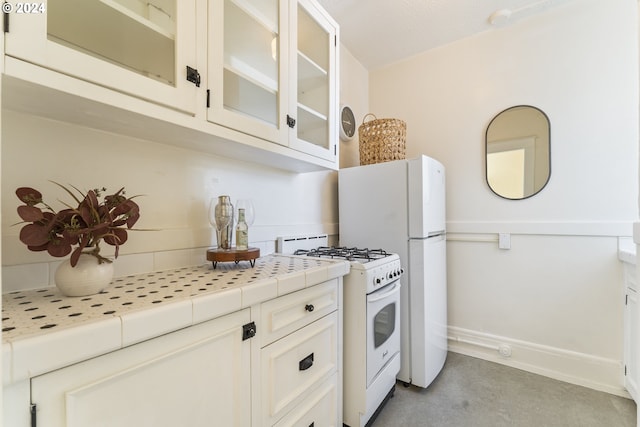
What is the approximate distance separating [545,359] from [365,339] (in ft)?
5.21

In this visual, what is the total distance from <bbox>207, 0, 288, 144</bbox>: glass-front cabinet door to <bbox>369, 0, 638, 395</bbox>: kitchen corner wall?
66.5 inches

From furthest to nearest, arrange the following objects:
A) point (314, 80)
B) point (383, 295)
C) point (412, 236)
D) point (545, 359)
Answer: point (545, 359)
point (412, 236)
point (314, 80)
point (383, 295)

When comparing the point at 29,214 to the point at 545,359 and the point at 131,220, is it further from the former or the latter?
the point at 545,359

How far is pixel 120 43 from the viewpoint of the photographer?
2.96 ft

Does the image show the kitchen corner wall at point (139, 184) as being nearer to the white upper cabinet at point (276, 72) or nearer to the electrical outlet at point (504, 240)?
Answer: the white upper cabinet at point (276, 72)

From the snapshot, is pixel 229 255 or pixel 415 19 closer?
pixel 229 255

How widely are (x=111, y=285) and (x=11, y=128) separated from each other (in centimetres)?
58

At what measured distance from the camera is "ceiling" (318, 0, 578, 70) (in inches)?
77.9

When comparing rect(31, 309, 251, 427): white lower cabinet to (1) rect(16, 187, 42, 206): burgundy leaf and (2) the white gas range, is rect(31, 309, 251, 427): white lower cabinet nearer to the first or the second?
(1) rect(16, 187, 42, 206): burgundy leaf

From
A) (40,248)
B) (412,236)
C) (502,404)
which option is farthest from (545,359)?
(40,248)

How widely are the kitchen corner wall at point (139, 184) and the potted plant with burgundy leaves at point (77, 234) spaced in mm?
195

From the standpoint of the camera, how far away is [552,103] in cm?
204

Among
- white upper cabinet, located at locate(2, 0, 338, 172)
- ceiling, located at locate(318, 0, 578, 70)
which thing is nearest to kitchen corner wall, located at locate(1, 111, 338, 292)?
white upper cabinet, located at locate(2, 0, 338, 172)

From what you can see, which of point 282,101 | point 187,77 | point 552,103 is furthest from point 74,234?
point 552,103
